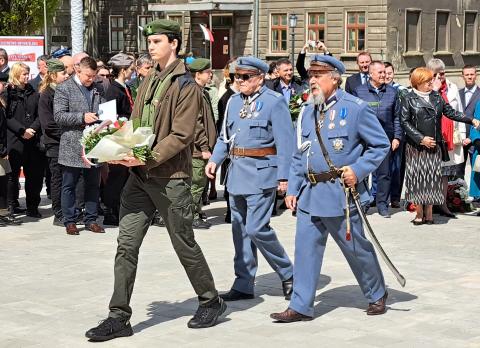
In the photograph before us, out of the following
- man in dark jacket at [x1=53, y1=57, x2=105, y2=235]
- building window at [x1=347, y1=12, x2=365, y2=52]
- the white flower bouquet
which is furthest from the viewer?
building window at [x1=347, y1=12, x2=365, y2=52]

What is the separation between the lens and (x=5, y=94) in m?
12.6

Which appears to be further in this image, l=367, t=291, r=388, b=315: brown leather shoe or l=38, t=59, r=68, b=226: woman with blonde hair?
l=38, t=59, r=68, b=226: woman with blonde hair

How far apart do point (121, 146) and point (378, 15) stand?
41097 millimetres

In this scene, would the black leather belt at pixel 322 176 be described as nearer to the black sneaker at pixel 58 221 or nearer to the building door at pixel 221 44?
the black sneaker at pixel 58 221

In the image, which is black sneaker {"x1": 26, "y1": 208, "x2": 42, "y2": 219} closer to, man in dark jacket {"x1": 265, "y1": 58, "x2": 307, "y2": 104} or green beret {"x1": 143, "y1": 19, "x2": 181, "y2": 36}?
man in dark jacket {"x1": 265, "y1": 58, "x2": 307, "y2": 104}

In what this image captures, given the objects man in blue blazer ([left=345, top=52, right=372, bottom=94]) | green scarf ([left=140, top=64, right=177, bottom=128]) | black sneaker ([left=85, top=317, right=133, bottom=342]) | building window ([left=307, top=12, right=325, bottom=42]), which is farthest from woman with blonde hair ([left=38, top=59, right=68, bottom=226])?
building window ([left=307, top=12, right=325, bottom=42])

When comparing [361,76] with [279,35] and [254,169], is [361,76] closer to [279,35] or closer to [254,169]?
[254,169]

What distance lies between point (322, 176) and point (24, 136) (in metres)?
6.02

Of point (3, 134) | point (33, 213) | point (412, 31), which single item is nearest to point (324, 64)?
point (3, 134)

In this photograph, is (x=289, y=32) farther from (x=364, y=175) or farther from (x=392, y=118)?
(x=364, y=175)

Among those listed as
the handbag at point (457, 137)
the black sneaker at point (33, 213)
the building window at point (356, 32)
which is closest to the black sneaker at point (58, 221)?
the black sneaker at point (33, 213)

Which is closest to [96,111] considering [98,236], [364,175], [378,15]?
[98,236]

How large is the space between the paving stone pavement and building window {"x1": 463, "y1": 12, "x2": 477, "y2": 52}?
4174cm

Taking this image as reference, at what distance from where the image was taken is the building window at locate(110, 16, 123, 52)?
5812cm
